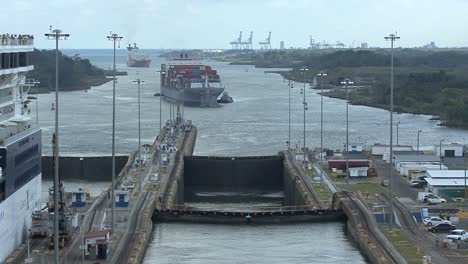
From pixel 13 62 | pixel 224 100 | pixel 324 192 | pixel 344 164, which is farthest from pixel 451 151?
pixel 224 100

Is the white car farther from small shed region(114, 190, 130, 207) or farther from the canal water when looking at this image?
small shed region(114, 190, 130, 207)

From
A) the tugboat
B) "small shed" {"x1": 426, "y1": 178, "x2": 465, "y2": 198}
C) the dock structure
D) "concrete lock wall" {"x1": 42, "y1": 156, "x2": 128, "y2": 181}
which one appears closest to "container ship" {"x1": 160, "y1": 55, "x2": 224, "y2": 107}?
the tugboat

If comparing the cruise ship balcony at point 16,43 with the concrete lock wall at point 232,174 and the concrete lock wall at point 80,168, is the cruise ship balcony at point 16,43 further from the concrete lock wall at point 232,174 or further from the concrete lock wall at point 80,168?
the concrete lock wall at point 80,168

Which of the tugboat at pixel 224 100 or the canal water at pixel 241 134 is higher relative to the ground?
the tugboat at pixel 224 100

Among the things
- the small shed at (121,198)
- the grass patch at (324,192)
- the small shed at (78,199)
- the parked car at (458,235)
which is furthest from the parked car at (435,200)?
the small shed at (78,199)

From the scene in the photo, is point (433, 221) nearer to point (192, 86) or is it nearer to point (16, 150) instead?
point (16, 150)

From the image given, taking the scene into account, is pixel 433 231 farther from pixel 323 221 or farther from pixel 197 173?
pixel 197 173

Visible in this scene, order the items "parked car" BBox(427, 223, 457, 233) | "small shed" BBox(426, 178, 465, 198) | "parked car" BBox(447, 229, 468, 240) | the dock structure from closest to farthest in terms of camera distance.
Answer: the dock structure → "parked car" BBox(447, 229, 468, 240) → "parked car" BBox(427, 223, 457, 233) → "small shed" BBox(426, 178, 465, 198)
